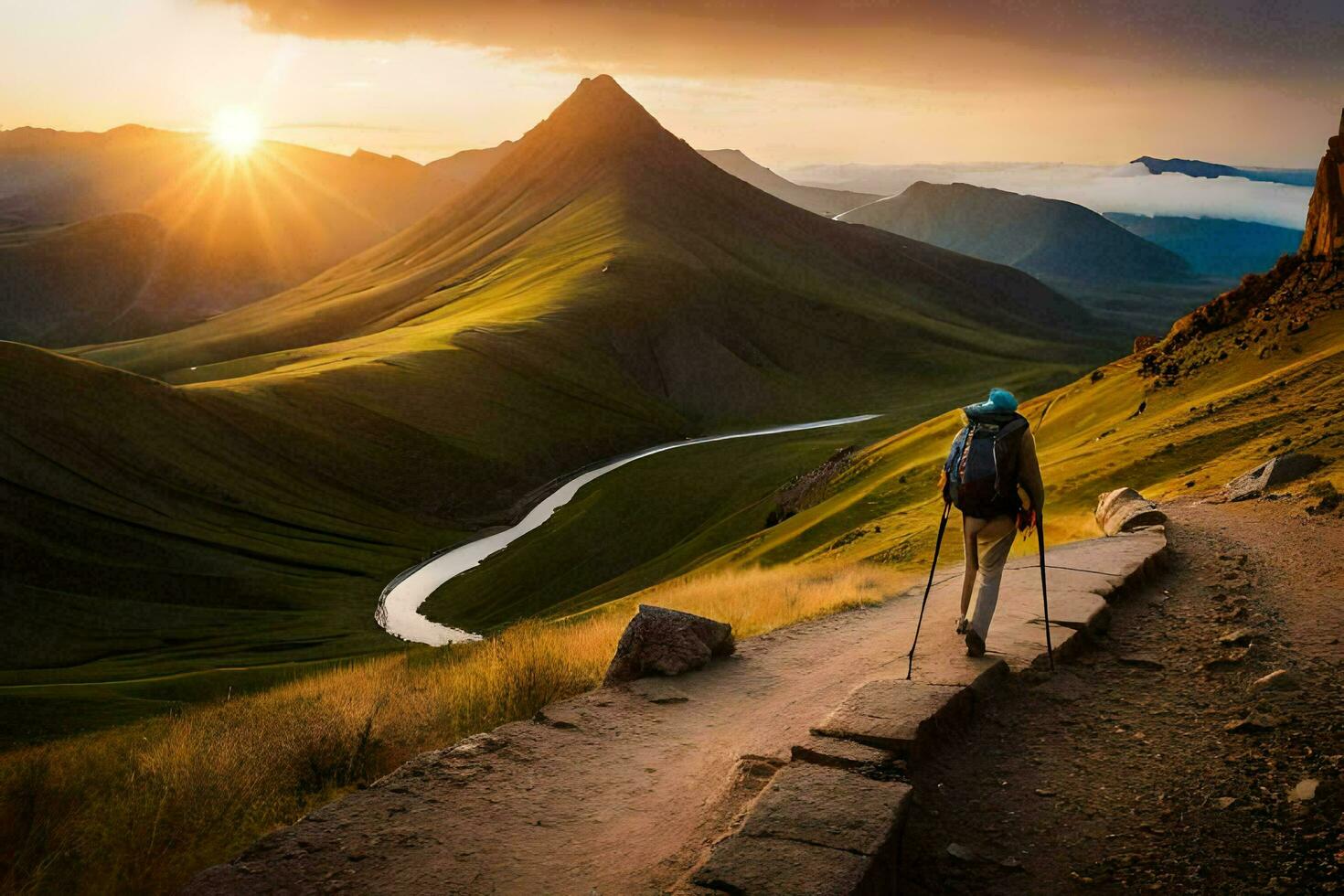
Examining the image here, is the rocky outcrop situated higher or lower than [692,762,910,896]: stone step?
higher

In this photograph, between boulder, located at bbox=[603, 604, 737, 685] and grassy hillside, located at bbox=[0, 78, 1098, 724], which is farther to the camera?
grassy hillside, located at bbox=[0, 78, 1098, 724]

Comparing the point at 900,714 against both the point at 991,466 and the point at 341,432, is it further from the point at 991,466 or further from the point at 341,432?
the point at 341,432

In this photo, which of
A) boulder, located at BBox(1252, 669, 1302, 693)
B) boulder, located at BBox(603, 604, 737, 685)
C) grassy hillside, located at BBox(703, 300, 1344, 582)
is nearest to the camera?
boulder, located at BBox(1252, 669, 1302, 693)

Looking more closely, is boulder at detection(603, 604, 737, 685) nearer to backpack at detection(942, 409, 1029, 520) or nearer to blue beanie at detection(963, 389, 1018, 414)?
backpack at detection(942, 409, 1029, 520)

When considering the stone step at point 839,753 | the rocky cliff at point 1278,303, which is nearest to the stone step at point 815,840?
the stone step at point 839,753

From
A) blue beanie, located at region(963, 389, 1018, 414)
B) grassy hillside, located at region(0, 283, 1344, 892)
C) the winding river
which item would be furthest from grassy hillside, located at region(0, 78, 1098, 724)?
blue beanie, located at region(963, 389, 1018, 414)

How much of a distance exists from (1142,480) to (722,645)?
1826 cm

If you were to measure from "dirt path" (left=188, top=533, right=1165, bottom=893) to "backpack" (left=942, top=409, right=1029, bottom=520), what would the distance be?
1855 millimetres

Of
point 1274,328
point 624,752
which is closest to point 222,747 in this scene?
point 624,752

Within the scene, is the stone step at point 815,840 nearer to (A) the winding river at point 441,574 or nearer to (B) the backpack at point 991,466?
(B) the backpack at point 991,466

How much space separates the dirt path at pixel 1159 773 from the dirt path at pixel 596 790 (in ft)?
3.80

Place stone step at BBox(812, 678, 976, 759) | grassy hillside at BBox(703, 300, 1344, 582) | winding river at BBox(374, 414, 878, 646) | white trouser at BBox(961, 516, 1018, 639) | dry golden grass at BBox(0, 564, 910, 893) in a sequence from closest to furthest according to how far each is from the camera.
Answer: dry golden grass at BBox(0, 564, 910, 893), stone step at BBox(812, 678, 976, 759), white trouser at BBox(961, 516, 1018, 639), grassy hillside at BBox(703, 300, 1344, 582), winding river at BBox(374, 414, 878, 646)

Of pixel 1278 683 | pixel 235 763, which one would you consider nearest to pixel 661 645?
pixel 235 763

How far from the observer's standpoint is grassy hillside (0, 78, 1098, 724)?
57594 millimetres
